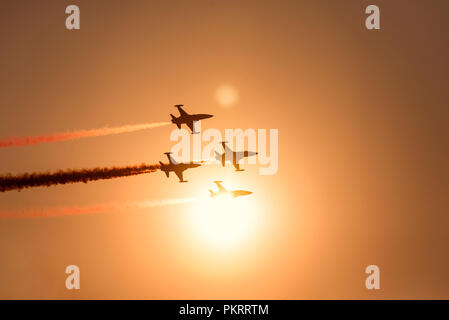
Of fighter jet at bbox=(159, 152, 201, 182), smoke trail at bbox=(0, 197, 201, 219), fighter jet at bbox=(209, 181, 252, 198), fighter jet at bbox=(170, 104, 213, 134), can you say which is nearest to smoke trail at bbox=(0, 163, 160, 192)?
fighter jet at bbox=(159, 152, 201, 182)

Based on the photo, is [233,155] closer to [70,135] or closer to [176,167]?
[176,167]

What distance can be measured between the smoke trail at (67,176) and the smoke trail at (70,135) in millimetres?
1466

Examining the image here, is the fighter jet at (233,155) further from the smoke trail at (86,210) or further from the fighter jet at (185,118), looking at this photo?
the smoke trail at (86,210)

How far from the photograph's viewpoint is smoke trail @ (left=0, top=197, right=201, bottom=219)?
17.9m

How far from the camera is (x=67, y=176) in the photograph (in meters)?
16.3

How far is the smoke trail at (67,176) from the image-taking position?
1570cm

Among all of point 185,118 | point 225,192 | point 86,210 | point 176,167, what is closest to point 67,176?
point 86,210

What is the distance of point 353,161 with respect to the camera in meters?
18.5

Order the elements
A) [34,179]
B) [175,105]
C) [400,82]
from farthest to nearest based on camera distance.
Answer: [400,82] → [175,105] → [34,179]

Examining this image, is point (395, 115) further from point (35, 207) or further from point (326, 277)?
point (35, 207)
